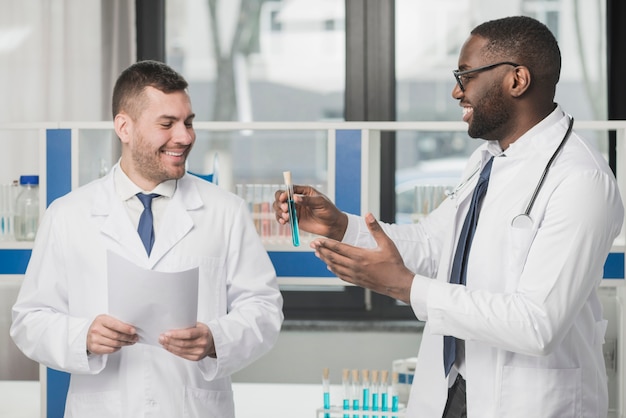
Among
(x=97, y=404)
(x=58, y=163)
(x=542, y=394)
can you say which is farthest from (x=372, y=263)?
(x=58, y=163)

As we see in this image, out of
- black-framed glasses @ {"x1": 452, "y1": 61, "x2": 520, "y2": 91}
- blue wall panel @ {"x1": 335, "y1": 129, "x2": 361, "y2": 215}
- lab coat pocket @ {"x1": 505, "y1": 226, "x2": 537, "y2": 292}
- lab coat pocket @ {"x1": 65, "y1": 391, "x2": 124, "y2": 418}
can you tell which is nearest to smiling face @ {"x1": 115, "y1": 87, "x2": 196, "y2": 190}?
lab coat pocket @ {"x1": 65, "y1": 391, "x2": 124, "y2": 418}

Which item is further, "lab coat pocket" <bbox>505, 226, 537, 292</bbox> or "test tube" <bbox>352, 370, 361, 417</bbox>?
"test tube" <bbox>352, 370, 361, 417</bbox>

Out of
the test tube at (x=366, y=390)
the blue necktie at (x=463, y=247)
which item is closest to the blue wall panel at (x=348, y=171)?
the test tube at (x=366, y=390)

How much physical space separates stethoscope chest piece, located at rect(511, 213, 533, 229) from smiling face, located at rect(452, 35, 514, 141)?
0.23m

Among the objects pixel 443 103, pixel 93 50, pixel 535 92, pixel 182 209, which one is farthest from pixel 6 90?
pixel 535 92

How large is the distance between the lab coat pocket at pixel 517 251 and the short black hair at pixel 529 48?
0.32 metres

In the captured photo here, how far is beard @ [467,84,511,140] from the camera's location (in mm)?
1750

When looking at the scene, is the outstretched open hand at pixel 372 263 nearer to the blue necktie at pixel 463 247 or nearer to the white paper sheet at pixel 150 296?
the blue necktie at pixel 463 247

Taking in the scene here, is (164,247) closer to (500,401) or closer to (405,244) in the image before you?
(405,244)

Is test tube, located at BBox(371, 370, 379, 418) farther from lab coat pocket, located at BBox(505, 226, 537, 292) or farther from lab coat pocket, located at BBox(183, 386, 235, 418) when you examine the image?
lab coat pocket, located at BBox(505, 226, 537, 292)

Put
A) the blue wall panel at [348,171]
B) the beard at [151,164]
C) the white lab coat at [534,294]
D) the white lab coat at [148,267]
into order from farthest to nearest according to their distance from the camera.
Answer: the blue wall panel at [348,171] < the beard at [151,164] < the white lab coat at [148,267] < the white lab coat at [534,294]

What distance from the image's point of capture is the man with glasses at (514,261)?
5.10 ft

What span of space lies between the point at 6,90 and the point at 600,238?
3269mm

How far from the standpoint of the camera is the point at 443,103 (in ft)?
13.5
